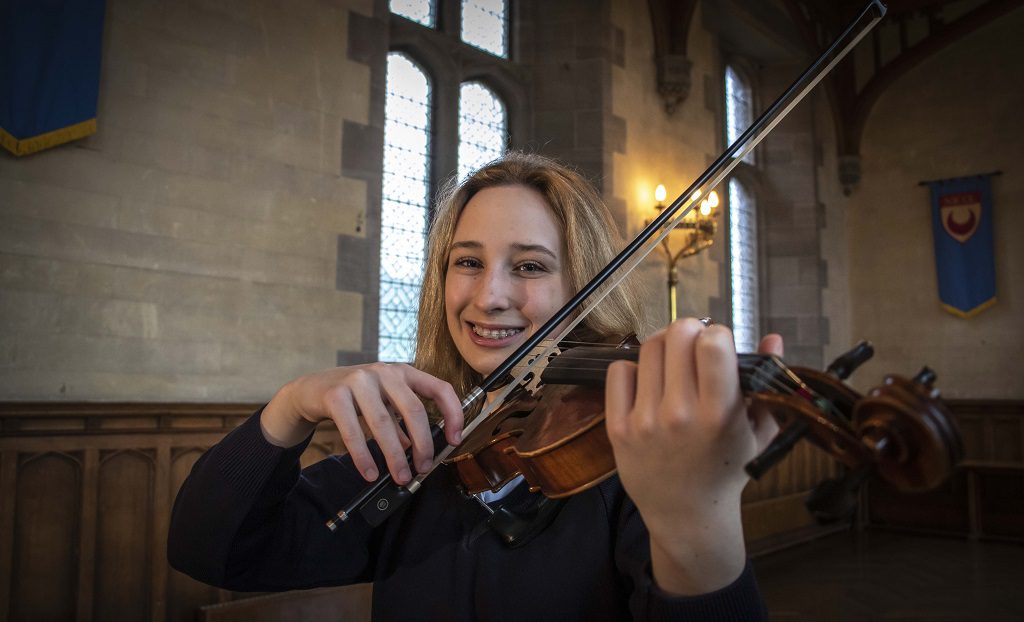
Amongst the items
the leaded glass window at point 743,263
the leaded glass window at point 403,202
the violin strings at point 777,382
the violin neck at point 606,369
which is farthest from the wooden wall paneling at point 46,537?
the leaded glass window at point 743,263

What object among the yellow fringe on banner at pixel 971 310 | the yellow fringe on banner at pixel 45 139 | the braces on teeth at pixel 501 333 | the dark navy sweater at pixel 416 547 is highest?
the yellow fringe on banner at pixel 45 139

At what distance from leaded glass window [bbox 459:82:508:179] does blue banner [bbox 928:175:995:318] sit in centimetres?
507

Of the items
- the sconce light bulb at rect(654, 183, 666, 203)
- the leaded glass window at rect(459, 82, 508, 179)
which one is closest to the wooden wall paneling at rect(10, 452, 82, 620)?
the leaded glass window at rect(459, 82, 508, 179)

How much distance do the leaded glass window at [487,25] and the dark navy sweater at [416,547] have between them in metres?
4.72

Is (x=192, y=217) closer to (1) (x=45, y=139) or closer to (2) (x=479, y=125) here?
(1) (x=45, y=139)

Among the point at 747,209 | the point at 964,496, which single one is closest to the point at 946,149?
the point at 747,209

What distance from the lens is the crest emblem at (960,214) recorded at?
7562 mm

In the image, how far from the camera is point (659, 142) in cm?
611

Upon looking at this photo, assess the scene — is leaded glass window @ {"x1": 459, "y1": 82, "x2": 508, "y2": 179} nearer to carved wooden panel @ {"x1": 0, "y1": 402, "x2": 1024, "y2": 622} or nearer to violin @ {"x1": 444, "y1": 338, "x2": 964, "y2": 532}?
carved wooden panel @ {"x1": 0, "y1": 402, "x2": 1024, "y2": 622}

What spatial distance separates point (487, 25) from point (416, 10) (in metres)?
0.63

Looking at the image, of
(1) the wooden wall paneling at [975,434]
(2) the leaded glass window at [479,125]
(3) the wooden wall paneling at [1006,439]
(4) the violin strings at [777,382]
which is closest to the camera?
(4) the violin strings at [777,382]

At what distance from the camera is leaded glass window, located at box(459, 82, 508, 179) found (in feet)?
17.3

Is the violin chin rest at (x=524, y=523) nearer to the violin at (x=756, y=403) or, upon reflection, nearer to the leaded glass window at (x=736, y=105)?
the violin at (x=756, y=403)

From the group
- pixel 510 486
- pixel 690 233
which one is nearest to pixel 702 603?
pixel 510 486
